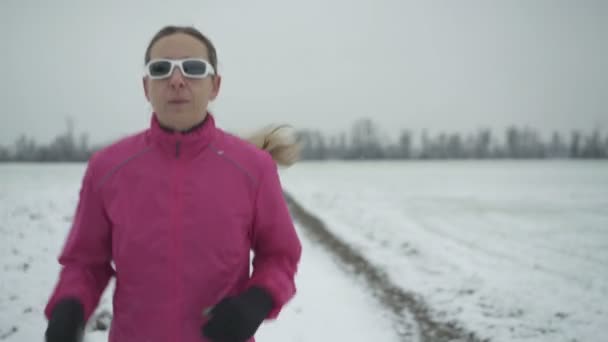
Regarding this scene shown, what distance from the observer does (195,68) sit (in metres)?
1.33

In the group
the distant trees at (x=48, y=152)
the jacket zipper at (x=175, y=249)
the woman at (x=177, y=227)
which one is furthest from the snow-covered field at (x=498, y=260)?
the distant trees at (x=48, y=152)

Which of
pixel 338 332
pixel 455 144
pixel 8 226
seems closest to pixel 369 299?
pixel 338 332

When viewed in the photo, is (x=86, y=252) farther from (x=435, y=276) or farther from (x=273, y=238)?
(x=435, y=276)

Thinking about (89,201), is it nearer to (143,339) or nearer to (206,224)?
(206,224)

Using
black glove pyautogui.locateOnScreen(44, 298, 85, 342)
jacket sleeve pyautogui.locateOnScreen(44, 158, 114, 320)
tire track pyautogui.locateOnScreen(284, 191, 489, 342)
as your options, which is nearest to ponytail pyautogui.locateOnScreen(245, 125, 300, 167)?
jacket sleeve pyautogui.locateOnScreen(44, 158, 114, 320)

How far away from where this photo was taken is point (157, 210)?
133 centimetres

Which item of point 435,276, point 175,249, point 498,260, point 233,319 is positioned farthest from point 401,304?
point 175,249

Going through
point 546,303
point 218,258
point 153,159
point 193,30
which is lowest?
point 546,303

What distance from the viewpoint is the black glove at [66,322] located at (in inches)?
48.3

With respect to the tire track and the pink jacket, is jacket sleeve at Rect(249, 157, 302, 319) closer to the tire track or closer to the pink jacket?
the pink jacket

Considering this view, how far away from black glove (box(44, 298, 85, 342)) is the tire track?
Result: 140 inches

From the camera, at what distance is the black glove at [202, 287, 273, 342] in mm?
1247

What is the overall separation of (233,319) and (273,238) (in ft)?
1.13

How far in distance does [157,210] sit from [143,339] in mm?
544
